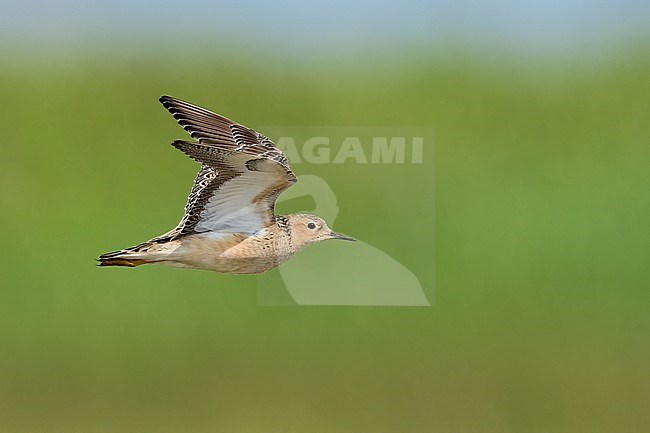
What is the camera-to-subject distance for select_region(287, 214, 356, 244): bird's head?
2.82 metres

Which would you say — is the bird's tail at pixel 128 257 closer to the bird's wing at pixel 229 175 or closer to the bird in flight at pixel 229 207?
the bird in flight at pixel 229 207

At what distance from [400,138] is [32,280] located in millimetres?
2296

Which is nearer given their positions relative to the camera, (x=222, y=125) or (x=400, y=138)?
(x=222, y=125)

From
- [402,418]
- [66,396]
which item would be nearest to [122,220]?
[66,396]

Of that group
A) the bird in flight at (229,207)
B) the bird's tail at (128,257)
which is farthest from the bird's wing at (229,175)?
the bird's tail at (128,257)

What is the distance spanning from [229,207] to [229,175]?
0.30 feet

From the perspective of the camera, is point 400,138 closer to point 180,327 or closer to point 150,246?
point 180,327

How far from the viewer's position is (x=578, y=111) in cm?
664

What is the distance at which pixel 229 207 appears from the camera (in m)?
2.74

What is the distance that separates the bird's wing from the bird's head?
0.23 feet

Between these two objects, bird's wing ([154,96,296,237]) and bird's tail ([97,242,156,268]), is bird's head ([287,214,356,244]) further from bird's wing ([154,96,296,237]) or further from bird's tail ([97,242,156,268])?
bird's tail ([97,242,156,268])

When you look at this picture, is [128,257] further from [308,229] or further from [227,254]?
[308,229]

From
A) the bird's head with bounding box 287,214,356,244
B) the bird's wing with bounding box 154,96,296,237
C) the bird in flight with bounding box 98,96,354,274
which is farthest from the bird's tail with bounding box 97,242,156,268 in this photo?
the bird's head with bounding box 287,214,356,244

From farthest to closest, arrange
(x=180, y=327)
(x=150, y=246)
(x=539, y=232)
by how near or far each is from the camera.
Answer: (x=539, y=232)
(x=180, y=327)
(x=150, y=246)
